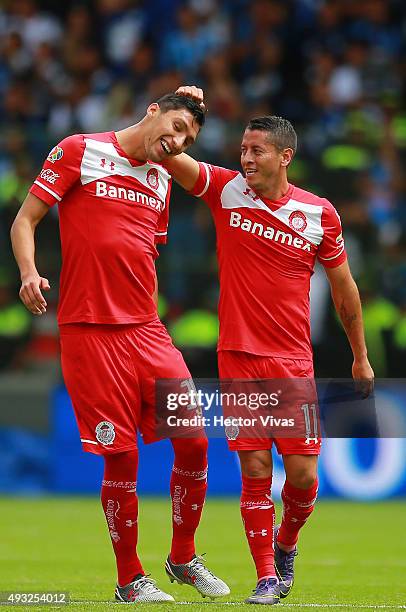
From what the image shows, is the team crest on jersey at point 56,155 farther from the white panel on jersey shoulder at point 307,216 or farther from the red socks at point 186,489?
the red socks at point 186,489

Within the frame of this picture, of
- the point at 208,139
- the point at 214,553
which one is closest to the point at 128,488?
the point at 214,553

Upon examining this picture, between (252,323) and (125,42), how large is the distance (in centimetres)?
1139

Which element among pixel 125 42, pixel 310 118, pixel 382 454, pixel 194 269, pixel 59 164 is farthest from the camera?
pixel 125 42

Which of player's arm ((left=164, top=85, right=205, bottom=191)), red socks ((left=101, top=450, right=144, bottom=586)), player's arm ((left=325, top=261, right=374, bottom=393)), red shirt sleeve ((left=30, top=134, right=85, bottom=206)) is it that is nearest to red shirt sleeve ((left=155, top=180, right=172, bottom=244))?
player's arm ((left=164, top=85, right=205, bottom=191))

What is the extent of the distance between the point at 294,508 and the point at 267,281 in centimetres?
132

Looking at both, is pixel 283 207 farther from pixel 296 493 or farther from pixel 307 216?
pixel 296 493

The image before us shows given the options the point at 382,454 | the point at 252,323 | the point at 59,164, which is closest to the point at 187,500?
the point at 252,323

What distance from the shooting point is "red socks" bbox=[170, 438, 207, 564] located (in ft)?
23.6

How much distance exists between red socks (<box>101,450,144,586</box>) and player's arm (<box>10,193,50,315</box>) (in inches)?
37.7

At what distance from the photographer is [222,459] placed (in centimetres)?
1420

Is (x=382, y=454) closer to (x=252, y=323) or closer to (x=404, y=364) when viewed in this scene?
(x=404, y=364)

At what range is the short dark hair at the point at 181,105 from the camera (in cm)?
703

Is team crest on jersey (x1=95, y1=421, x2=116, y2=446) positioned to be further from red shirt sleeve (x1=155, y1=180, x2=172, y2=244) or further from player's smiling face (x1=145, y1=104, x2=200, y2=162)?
player's smiling face (x1=145, y1=104, x2=200, y2=162)

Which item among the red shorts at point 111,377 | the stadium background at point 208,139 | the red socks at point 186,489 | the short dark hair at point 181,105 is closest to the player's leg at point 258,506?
the red socks at point 186,489
